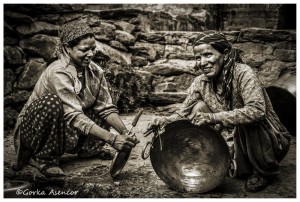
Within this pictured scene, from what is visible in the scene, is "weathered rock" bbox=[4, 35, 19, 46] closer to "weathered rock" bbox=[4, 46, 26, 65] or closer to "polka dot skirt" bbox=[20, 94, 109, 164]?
"weathered rock" bbox=[4, 46, 26, 65]

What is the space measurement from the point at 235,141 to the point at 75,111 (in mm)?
1378

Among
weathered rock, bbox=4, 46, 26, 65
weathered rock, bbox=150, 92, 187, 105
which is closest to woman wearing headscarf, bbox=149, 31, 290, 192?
weathered rock, bbox=150, 92, 187, 105

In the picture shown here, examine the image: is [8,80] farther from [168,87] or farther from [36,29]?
[168,87]

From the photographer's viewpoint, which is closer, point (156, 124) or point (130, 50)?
point (156, 124)

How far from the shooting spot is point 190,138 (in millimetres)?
3334

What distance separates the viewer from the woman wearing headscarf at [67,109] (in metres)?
3.30

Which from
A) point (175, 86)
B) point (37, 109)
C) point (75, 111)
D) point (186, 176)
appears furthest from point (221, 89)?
point (175, 86)

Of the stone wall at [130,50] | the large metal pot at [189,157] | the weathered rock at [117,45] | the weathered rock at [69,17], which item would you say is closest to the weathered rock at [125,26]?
the stone wall at [130,50]

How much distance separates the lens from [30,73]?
17.0 ft

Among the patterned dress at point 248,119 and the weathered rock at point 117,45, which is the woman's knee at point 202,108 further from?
the weathered rock at point 117,45

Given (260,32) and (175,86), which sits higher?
(260,32)

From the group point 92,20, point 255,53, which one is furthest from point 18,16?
point 255,53

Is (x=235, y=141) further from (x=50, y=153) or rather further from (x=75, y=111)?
(x=50, y=153)

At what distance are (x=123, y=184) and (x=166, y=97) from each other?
2.08m
